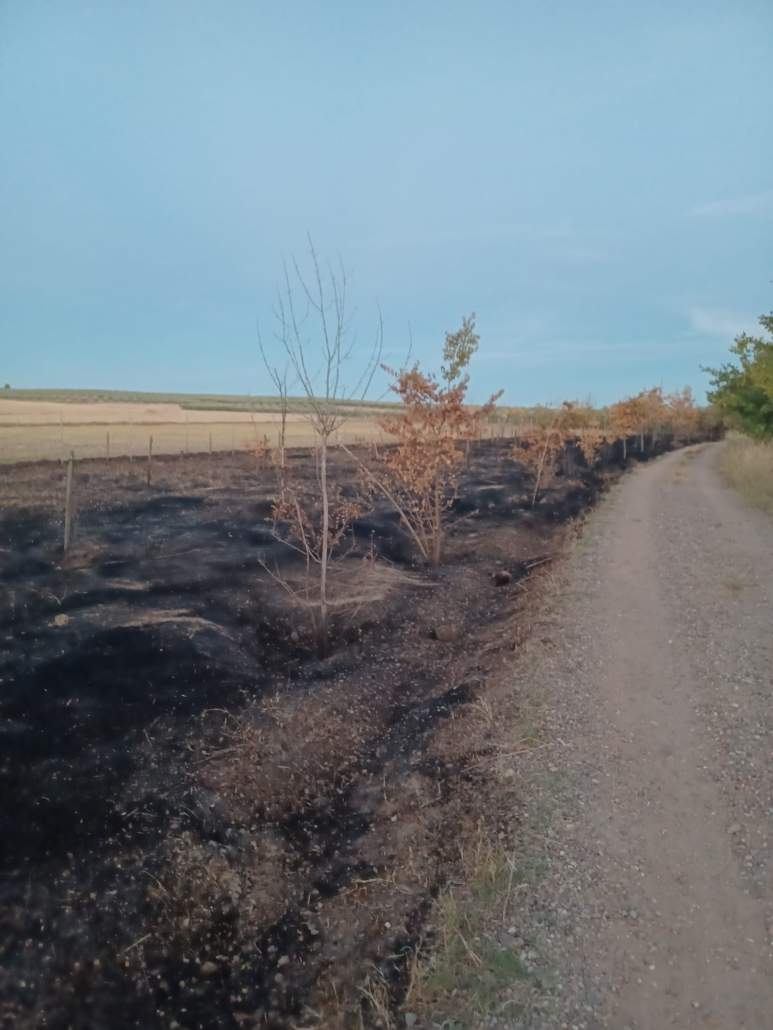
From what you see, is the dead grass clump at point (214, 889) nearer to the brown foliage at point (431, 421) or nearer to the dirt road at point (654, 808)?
the dirt road at point (654, 808)

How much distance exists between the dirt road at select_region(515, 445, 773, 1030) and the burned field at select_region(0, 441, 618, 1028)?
2.12 feet

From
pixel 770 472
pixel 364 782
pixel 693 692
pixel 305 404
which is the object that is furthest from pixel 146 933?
pixel 770 472

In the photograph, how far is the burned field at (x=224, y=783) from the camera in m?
3.97

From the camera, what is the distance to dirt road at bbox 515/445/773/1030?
344 cm

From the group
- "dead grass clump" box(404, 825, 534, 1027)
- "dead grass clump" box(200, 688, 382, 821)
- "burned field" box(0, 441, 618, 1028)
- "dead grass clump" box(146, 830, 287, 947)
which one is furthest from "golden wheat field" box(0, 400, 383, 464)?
"dead grass clump" box(404, 825, 534, 1027)

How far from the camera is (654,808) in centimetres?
487

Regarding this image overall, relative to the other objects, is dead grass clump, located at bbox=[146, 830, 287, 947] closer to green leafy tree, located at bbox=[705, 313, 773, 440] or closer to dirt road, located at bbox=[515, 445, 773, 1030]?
dirt road, located at bbox=[515, 445, 773, 1030]

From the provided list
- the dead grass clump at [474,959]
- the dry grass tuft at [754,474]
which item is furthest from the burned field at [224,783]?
the dry grass tuft at [754,474]

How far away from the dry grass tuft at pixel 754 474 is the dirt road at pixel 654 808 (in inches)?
406

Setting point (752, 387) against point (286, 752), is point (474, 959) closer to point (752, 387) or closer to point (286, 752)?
point (286, 752)

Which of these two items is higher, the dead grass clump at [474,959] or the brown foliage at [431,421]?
the brown foliage at [431,421]

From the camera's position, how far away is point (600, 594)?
1012 cm

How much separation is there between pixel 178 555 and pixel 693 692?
8775 millimetres

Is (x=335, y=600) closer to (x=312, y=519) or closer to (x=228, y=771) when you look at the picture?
(x=228, y=771)
